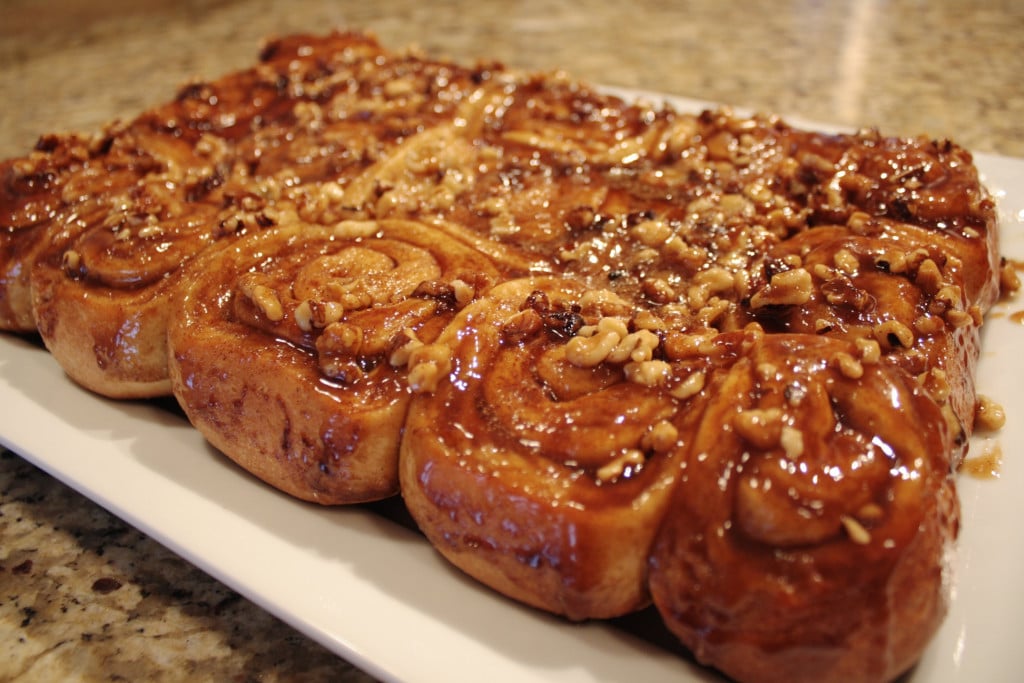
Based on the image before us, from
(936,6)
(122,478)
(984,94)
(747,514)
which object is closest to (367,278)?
(122,478)

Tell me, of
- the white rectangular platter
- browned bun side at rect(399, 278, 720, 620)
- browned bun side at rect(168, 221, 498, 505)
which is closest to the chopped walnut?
browned bun side at rect(399, 278, 720, 620)

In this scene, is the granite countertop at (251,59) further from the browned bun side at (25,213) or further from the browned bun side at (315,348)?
the browned bun side at (25,213)

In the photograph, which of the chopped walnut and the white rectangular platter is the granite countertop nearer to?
the white rectangular platter

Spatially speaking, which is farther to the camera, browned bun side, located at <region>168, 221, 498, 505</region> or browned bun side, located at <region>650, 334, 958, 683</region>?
browned bun side, located at <region>168, 221, 498, 505</region>

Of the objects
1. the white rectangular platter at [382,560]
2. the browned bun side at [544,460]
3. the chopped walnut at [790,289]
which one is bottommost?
the white rectangular platter at [382,560]

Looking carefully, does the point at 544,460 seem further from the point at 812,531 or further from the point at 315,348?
the point at 315,348

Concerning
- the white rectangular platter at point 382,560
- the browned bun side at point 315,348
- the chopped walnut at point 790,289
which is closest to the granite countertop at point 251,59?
the white rectangular platter at point 382,560
